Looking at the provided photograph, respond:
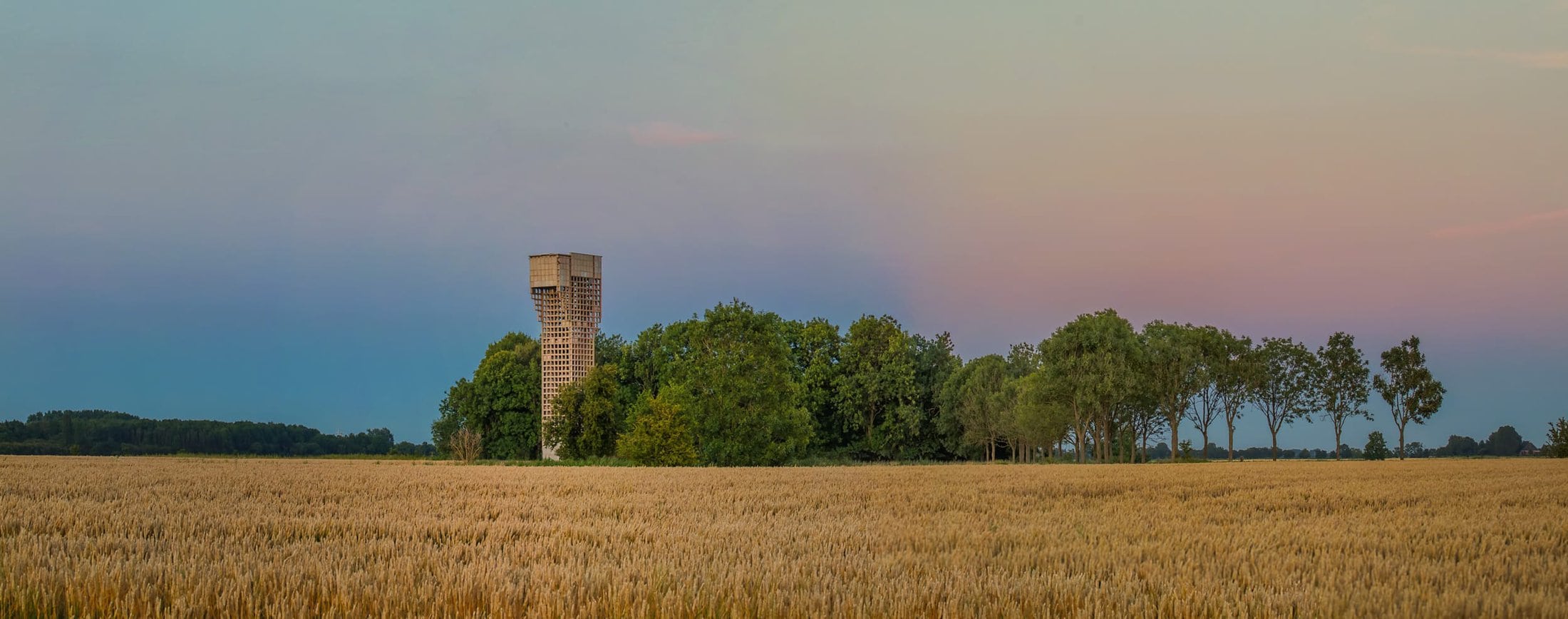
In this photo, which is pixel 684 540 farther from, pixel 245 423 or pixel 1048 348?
pixel 245 423

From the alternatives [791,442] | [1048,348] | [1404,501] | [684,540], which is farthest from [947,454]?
[684,540]

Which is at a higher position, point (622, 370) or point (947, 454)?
point (622, 370)

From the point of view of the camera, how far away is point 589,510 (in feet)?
49.6

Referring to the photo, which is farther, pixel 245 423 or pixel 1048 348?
pixel 245 423

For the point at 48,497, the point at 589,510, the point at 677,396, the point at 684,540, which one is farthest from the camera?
the point at 677,396

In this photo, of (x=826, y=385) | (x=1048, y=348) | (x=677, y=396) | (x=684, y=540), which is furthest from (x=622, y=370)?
(x=684, y=540)

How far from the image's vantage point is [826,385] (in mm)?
92438

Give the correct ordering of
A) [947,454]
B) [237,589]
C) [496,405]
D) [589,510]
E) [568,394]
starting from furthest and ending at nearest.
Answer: [947,454], [496,405], [568,394], [589,510], [237,589]

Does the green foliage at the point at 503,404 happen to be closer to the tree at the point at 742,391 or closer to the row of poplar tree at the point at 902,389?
the row of poplar tree at the point at 902,389

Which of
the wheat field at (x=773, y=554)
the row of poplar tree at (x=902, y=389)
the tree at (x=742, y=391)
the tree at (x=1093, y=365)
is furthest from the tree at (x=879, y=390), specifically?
the wheat field at (x=773, y=554)

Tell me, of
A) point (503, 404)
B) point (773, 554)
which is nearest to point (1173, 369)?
point (503, 404)

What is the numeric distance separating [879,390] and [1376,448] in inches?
1745

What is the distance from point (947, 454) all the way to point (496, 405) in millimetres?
43207

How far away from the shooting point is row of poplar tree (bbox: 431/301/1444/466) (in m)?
65.4
